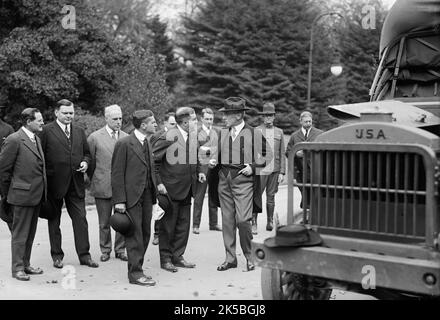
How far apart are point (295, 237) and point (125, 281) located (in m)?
3.17

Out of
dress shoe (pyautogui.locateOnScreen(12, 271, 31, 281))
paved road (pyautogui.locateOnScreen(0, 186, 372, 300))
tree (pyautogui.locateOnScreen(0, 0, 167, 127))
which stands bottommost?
paved road (pyautogui.locateOnScreen(0, 186, 372, 300))

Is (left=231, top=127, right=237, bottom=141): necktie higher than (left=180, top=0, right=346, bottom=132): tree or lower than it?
lower

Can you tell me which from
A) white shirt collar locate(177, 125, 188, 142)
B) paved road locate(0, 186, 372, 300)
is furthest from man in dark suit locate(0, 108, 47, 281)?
white shirt collar locate(177, 125, 188, 142)

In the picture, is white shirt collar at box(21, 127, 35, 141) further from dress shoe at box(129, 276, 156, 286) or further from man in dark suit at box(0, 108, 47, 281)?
dress shoe at box(129, 276, 156, 286)

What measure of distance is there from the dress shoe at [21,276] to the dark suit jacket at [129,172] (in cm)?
136

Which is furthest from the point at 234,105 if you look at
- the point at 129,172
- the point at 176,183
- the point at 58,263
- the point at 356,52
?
the point at 356,52

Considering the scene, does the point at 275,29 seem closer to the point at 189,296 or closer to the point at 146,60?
the point at 146,60

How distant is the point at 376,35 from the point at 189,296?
36.5 meters

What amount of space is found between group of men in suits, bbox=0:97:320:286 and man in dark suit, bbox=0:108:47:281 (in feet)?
0.04

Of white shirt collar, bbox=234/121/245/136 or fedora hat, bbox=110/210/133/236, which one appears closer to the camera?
fedora hat, bbox=110/210/133/236

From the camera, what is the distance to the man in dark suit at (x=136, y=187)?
7.41 m

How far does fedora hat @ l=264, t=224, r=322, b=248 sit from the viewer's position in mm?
5051

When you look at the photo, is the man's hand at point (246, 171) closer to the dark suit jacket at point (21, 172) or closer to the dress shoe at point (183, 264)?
the dress shoe at point (183, 264)

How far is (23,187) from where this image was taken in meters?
7.63
